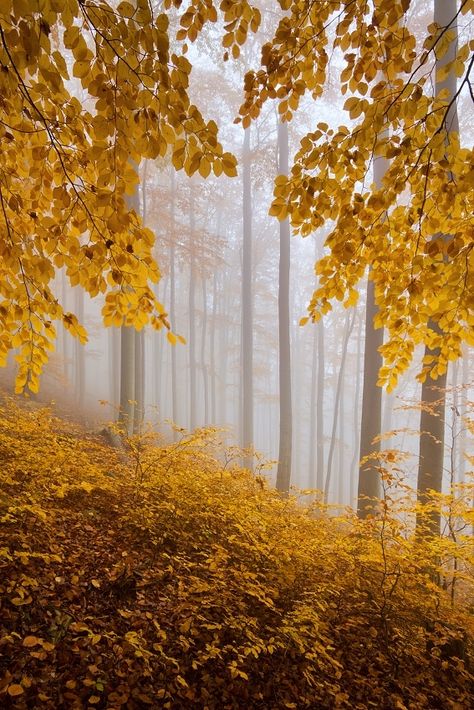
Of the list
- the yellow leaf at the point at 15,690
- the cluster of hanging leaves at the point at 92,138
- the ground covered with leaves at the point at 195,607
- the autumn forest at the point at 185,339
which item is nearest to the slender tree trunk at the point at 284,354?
the ground covered with leaves at the point at 195,607

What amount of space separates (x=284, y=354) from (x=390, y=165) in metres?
8.78

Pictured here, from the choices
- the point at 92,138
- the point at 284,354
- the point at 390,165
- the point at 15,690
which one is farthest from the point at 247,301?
the point at 15,690

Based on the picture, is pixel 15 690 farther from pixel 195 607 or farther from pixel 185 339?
pixel 185 339

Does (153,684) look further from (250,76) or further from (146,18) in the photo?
(250,76)

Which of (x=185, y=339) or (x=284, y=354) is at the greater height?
(x=185, y=339)

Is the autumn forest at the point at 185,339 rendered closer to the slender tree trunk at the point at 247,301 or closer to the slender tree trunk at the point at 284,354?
the slender tree trunk at the point at 284,354

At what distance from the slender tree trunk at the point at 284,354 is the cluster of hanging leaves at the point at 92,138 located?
8.25 meters

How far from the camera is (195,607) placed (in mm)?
2604

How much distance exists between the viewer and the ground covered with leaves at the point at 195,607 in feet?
7.09

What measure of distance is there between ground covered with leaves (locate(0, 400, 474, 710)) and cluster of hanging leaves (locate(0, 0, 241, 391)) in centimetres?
148

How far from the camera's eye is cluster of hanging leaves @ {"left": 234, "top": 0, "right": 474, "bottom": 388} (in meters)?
1.88

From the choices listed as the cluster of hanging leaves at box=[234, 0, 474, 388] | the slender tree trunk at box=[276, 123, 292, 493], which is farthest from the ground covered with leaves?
the slender tree trunk at box=[276, 123, 292, 493]

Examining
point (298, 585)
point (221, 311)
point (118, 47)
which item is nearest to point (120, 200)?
point (118, 47)

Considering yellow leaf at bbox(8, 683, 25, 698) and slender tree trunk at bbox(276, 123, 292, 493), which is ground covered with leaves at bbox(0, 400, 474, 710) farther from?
slender tree trunk at bbox(276, 123, 292, 493)
